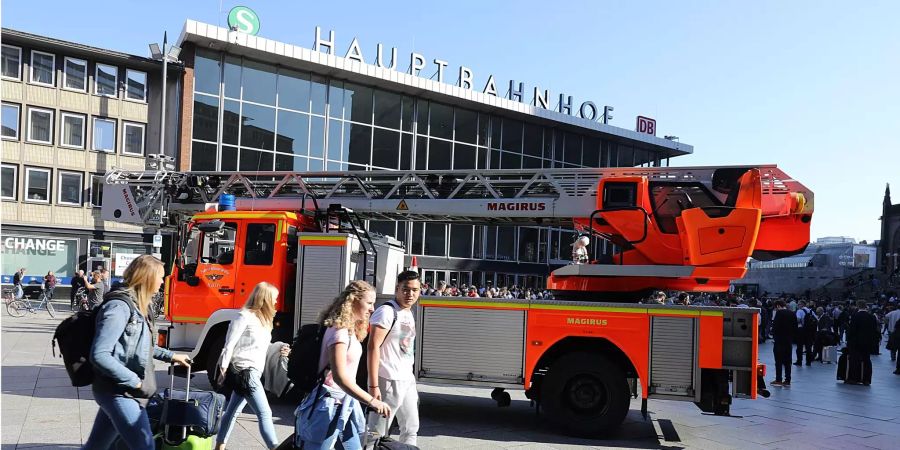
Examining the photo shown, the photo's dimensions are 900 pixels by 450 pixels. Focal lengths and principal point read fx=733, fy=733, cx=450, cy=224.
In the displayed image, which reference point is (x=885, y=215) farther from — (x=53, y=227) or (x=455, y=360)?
(x=455, y=360)

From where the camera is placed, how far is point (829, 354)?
1973cm

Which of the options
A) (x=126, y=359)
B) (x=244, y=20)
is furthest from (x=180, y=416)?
(x=244, y=20)

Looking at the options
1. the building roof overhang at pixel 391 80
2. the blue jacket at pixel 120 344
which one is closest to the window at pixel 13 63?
the building roof overhang at pixel 391 80

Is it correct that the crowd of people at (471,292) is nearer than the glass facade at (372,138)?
Yes

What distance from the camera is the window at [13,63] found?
104 ft

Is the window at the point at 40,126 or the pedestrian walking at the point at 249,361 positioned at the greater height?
the window at the point at 40,126

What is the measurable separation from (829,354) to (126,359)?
19.8m

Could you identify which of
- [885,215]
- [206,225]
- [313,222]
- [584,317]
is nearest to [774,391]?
[584,317]

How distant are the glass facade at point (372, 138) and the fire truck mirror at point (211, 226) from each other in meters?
19.7

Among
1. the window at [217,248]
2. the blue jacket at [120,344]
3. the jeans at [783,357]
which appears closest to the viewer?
the blue jacket at [120,344]

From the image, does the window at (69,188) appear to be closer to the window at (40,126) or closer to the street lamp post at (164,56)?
the window at (40,126)

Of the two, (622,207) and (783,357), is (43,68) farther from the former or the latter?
(783,357)

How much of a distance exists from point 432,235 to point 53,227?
17517 millimetres

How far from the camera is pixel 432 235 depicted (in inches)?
1483
